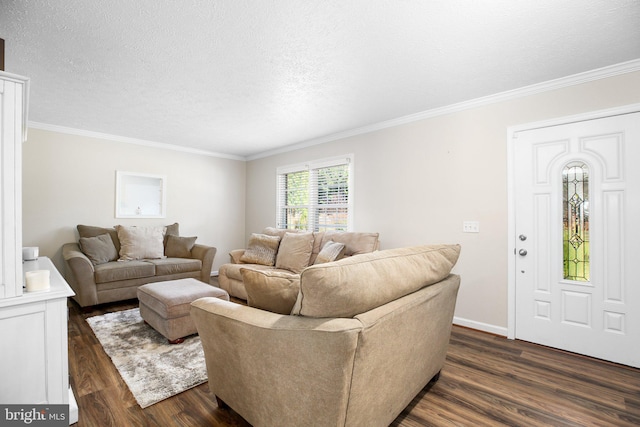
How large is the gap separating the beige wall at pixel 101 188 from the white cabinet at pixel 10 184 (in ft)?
11.7

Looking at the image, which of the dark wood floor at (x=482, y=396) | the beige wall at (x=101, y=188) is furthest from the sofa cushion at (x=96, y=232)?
the dark wood floor at (x=482, y=396)

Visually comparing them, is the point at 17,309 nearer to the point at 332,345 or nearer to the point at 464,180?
the point at 332,345

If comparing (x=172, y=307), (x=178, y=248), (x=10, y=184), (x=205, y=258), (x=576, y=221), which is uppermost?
(x=10, y=184)

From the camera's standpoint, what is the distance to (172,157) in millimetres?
5215

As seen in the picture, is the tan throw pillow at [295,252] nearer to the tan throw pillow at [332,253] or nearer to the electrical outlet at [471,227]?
the tan throw pillow at [332,253]

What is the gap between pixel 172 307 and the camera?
2549 mm

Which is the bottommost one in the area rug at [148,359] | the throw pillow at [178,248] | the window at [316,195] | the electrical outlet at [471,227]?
the area rug at [148,359]

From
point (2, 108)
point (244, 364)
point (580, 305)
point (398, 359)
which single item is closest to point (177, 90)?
point (2, 108)

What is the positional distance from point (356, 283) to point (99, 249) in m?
4.20

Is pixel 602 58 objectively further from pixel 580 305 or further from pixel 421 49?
pixel 580 305

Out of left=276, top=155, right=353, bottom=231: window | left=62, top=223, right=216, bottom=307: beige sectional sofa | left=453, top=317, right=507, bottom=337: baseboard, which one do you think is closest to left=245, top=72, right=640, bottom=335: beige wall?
left=453, top=317, right=507, bottom=337: baseboard

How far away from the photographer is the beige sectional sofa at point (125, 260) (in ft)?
11.7

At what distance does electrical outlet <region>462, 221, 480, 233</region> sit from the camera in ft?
10.2

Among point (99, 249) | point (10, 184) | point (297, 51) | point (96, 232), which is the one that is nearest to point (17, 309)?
point (10, 184)
